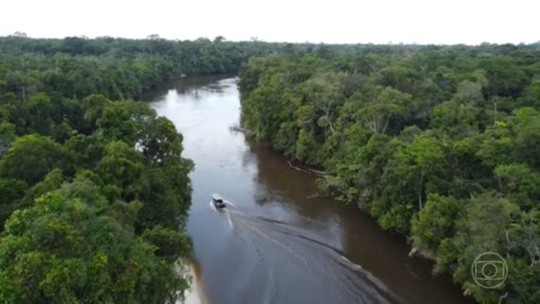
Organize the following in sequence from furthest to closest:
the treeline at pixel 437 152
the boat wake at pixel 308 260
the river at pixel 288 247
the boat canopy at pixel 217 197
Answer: the boat canopy at pixel 217 197 < the river at pixel 288 247 < the boat wake at pixel 308 260 < the treeline at pixel 437 152

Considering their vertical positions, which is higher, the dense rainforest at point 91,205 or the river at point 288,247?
the dense rainforest at point 91,205

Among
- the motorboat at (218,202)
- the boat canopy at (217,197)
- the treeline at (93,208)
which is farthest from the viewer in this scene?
the boat canopy at (217,197)

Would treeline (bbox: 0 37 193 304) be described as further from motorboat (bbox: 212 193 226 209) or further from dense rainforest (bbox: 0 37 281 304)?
motorboat (bbox: 212 193 226 209)

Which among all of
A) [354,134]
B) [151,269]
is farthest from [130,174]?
[354,134]

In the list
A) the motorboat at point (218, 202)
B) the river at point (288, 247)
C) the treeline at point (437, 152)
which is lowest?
the river at point (288, 247)

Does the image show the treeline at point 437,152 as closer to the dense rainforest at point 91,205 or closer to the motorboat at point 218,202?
the motorboat at point 218,202

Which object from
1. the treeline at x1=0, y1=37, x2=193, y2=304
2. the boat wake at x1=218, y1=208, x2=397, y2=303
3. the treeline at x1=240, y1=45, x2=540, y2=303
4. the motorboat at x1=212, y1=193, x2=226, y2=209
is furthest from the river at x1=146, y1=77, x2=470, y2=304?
the treeline at x1=0, y1=37, x2=193, y2=304

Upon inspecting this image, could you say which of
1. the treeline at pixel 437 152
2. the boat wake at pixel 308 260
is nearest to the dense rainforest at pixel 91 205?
the boat wake at pixel 308 260

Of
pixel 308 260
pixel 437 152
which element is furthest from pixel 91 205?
pixel 437 152
